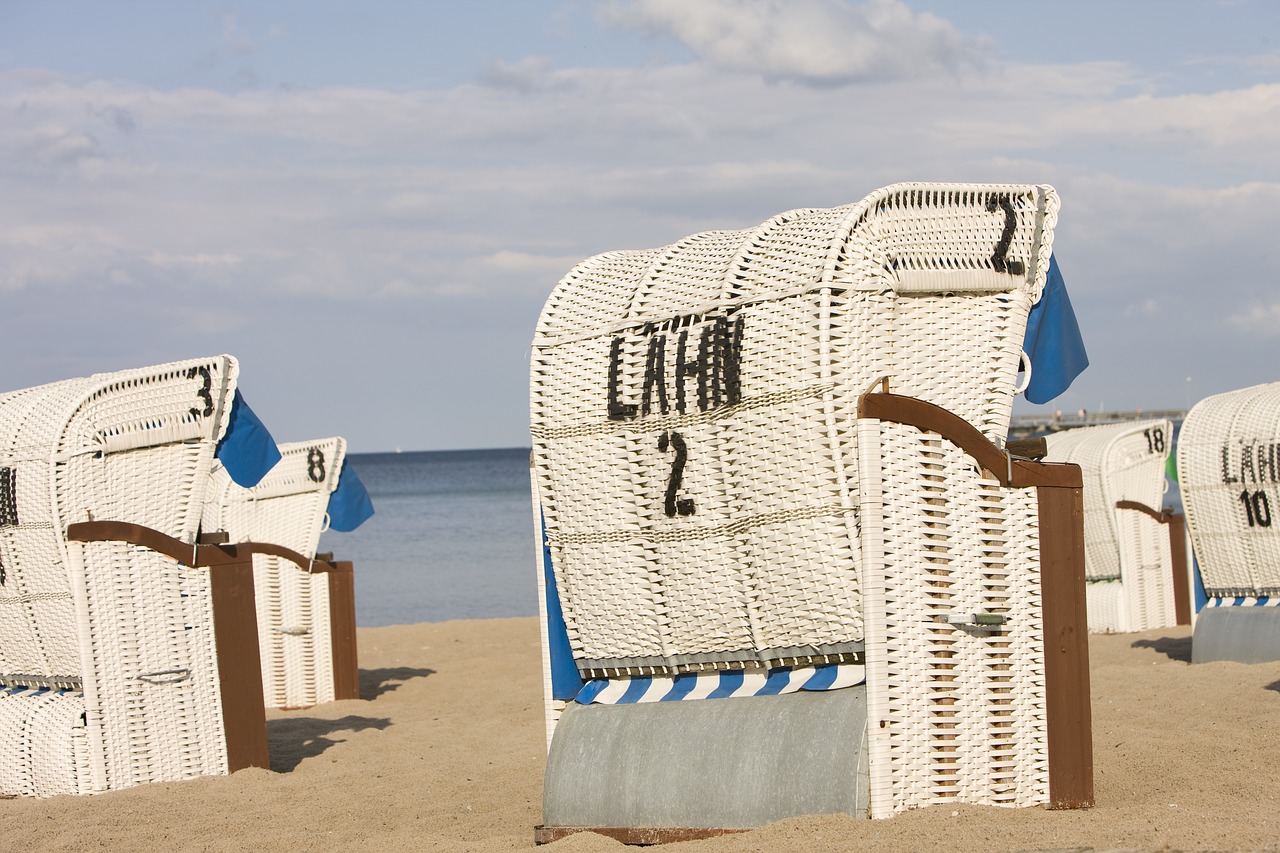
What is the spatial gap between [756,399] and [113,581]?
4.44 metres

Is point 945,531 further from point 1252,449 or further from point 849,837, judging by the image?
point 1252,449

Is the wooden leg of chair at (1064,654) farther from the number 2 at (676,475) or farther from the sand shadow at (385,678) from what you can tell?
the sand shadow at (385,678)

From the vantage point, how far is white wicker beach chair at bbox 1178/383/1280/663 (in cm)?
1128

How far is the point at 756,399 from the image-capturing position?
18.4ft

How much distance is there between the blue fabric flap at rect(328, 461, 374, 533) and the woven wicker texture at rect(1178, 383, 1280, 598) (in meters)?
7.47

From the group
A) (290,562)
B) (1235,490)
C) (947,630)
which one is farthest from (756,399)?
(290,562)

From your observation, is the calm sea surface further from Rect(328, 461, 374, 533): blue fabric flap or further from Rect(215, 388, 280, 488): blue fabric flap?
Rect(215, 388, 280, 488): blue fabric flap

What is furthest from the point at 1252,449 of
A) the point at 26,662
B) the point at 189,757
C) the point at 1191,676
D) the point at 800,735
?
the point at 26,662

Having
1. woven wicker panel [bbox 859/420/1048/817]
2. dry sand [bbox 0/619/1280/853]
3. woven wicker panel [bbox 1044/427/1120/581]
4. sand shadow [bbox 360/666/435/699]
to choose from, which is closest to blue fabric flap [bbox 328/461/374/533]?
sand shadow [bbox 360/666/435/699]

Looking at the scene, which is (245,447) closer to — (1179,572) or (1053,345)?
(1053,345)

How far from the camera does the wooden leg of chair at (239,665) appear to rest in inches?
336

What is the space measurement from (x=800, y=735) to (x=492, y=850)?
1526 mm

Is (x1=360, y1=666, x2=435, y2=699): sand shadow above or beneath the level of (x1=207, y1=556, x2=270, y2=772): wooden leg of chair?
beneath

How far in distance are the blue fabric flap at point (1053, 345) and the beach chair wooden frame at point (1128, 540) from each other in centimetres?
953
